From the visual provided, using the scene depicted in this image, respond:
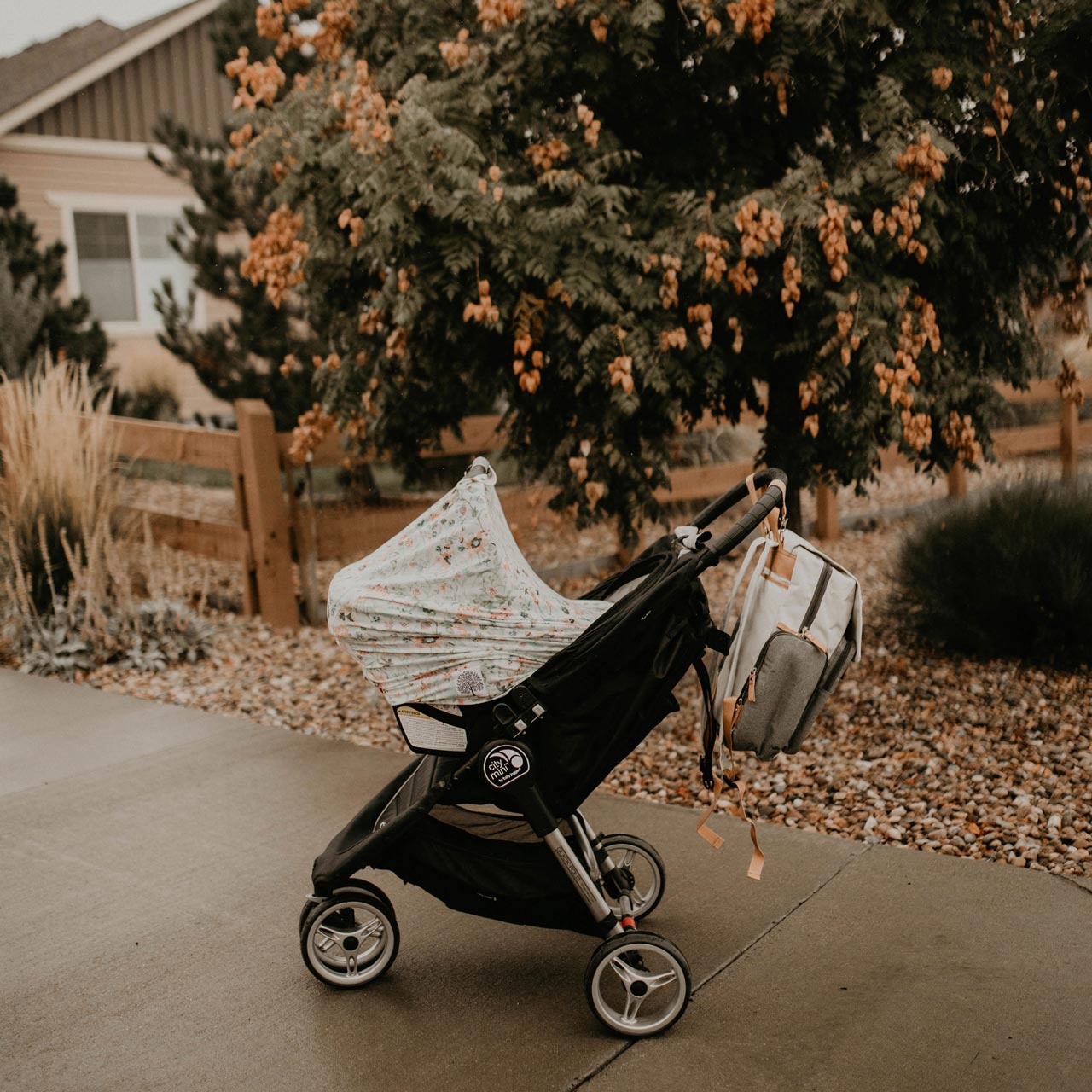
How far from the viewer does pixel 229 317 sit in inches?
408

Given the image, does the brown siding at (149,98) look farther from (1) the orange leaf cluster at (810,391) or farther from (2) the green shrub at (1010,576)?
(1) the orange leaf cluster at (810,391)

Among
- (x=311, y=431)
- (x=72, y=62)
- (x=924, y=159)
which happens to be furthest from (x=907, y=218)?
(x=72, y=62)

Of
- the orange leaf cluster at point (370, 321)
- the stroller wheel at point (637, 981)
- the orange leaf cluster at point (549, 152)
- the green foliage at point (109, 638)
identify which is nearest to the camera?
the stroller wheel at point (637, 981)

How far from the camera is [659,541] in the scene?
3539mm

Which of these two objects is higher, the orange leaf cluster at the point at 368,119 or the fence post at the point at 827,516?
the orange leaf cluster at the point at 368,119

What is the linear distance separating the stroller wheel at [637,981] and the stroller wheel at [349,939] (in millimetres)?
605

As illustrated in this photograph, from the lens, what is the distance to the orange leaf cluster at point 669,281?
15.9ft

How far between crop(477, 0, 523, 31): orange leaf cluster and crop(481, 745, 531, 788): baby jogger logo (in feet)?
10.2

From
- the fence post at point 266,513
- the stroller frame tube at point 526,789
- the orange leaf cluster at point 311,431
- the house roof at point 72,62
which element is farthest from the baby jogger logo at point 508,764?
the house roof at point 72,62

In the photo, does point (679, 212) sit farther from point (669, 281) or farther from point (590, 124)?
point (590, 124)

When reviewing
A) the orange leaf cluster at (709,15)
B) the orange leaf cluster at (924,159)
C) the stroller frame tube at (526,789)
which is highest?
the orange leaf cluster at (709,15)

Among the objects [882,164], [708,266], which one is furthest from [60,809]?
[882,164]

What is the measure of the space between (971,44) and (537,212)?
204cm

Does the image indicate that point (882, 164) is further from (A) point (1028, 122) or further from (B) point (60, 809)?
(B) point (60, 809)
